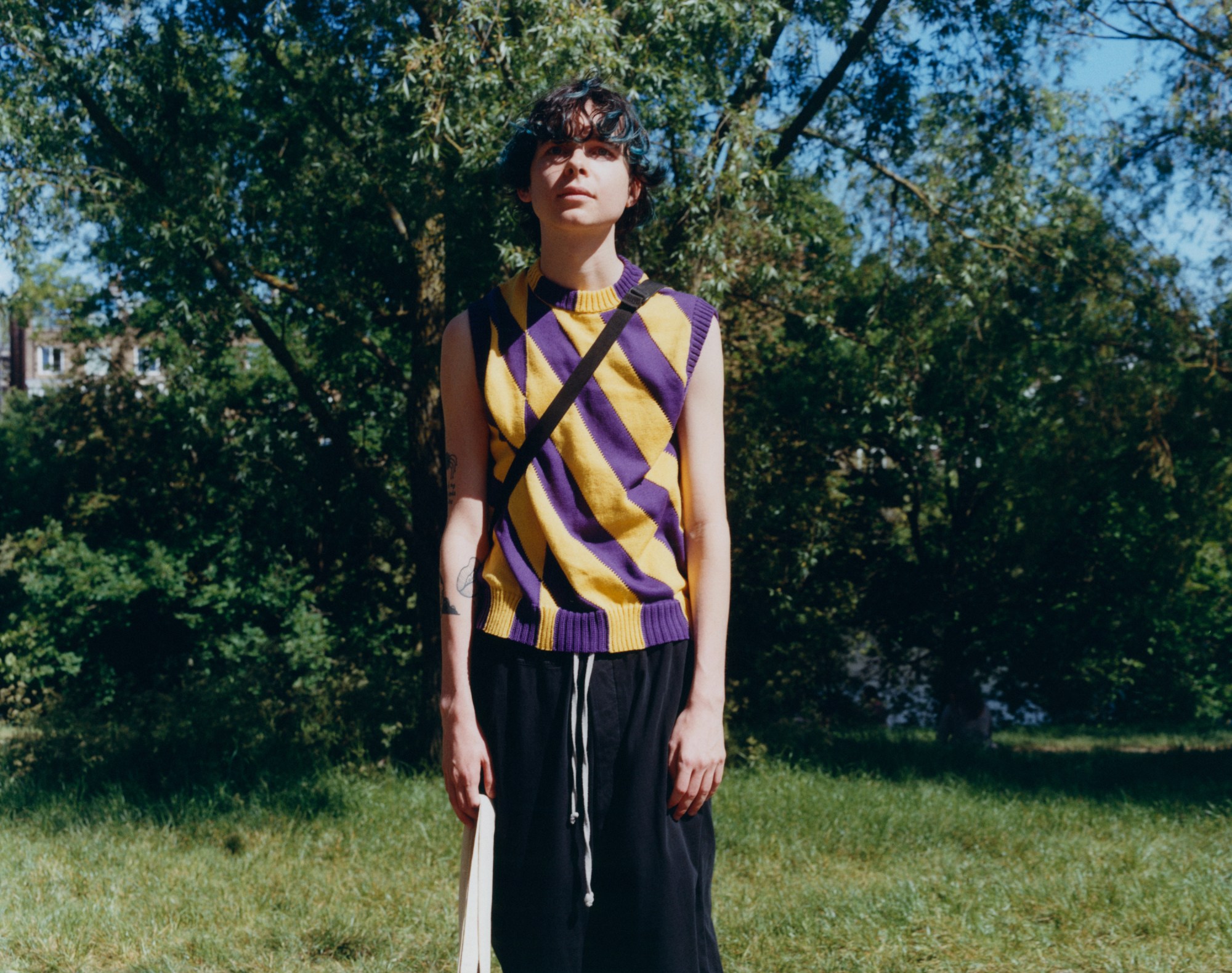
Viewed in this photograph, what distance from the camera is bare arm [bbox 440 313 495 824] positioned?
6.21 ft

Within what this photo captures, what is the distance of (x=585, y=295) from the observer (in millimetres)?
2039

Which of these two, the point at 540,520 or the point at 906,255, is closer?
the point at 540,520

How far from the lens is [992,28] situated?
8.21 meters

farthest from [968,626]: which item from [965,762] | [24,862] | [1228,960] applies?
[24,862]

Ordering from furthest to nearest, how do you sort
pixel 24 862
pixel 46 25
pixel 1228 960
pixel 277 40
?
pixel 277 40
pixel 46 25
pixel 24 862
pixel 1228 960

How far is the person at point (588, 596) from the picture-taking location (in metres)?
1.87

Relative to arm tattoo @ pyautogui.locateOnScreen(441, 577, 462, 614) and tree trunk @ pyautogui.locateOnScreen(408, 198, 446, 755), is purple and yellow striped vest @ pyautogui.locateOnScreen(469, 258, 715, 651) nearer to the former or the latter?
arm tattoo @ pyautogui.locateOnScreen(441, 577, 462, 614)

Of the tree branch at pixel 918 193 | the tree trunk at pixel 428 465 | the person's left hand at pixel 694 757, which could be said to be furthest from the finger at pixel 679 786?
the tree branch at pixel 918 193

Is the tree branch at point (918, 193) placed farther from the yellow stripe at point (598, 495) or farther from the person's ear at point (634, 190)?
the yellow stripe at point (598, 495)

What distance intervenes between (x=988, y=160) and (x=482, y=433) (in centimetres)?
749

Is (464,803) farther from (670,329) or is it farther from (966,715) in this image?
(966,715)

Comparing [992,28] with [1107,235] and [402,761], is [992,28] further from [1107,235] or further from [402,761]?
[402,761]

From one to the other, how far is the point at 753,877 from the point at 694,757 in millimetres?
3560

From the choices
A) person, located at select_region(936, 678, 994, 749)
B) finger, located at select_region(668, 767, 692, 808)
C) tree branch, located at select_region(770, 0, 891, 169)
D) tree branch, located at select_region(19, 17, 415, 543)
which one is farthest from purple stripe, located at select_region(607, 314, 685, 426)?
person, located at select_region(936, 678, 994, 749)
